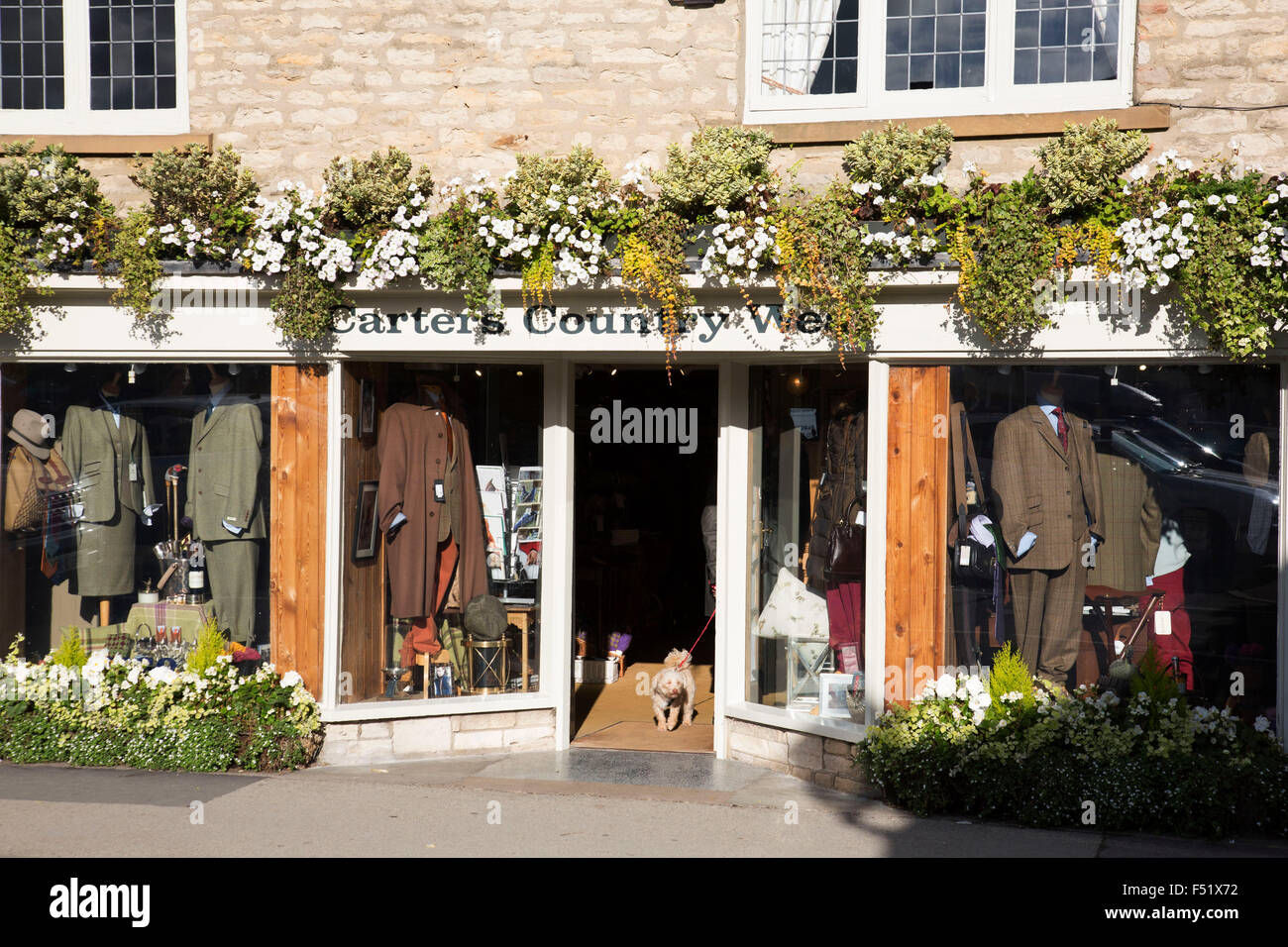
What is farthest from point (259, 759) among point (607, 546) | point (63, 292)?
point (607, 546)

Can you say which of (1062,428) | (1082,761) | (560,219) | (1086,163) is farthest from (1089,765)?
(560,219)

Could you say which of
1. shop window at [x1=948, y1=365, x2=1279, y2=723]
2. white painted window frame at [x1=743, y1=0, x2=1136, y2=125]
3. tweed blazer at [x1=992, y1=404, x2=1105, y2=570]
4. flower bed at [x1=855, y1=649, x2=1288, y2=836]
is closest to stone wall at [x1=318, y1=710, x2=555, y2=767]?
flower bed at [x1=855, y1=649, x2=1288, y2=836]

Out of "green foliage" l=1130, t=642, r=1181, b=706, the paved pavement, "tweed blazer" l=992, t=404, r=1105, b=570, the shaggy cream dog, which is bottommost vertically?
the paved pavement

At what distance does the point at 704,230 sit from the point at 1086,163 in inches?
88.4

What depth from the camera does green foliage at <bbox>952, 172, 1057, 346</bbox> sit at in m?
7.30

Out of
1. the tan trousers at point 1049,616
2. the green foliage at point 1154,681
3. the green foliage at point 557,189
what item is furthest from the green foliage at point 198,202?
the green foliage at point 1154,681

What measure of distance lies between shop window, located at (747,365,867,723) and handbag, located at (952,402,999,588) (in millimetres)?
→ 617

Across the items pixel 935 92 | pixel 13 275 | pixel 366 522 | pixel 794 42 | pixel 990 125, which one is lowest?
pixel 366 522

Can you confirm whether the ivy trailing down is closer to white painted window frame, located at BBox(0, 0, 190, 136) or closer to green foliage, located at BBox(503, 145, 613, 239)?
green foliage, located at BBox(503, 145, 613, 239)

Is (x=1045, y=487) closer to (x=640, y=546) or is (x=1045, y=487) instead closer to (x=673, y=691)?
(x=673, y=691)

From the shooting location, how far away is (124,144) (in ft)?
29.3

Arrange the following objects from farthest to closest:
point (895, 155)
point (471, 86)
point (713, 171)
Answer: point (471, 86) → point (713, 171) → point (895, 155)

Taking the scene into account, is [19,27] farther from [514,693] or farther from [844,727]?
[844,727]

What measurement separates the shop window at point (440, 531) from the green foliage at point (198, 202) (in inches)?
47.8
